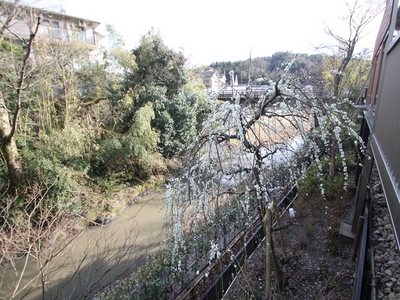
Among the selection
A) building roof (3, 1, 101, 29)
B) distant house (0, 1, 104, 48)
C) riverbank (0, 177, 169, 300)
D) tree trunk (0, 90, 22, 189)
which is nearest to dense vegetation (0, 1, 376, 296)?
tree trunk (0, 90, 22, 189)

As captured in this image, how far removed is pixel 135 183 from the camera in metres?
7.08

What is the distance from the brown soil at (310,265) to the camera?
2062 mm

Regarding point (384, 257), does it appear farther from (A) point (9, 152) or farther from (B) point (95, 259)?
(A) point (9, 152)

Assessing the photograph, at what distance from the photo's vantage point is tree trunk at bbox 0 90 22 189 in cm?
446

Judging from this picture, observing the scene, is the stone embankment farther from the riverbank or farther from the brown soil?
the riverbank

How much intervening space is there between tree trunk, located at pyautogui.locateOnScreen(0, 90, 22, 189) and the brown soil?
504 cm

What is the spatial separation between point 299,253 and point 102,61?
8087mm

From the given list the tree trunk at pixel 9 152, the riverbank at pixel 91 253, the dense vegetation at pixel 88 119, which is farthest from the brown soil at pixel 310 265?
the tree trunk at pixel 9 152

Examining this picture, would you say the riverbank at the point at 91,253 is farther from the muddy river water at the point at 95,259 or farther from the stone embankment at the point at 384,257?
the stone embankment at the point at 384,257

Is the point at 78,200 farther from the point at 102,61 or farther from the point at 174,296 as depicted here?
the point at 102,61

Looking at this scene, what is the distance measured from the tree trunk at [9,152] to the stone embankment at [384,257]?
629 centimetres

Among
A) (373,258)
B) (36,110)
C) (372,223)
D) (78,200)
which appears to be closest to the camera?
(373,258)

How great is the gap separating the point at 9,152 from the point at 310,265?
19.9 ft

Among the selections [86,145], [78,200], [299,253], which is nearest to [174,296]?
[299,253]
